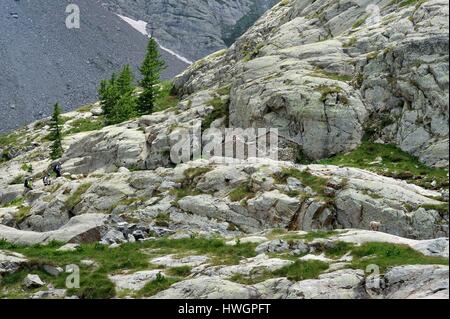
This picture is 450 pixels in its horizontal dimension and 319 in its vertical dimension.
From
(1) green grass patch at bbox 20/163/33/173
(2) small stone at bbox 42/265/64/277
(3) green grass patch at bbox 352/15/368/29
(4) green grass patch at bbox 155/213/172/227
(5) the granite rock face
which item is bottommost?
(2) small stone at bbox 42/265/64/277

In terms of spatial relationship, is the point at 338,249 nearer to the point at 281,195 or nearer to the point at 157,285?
the point at 157,285

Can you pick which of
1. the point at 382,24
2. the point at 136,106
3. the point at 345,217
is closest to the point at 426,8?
the point at 382,24

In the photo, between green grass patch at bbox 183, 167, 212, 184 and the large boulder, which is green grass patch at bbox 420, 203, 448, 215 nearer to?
green grass patch at bbox 183, 167, 212, 184

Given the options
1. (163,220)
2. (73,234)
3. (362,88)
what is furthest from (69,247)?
(362,88)

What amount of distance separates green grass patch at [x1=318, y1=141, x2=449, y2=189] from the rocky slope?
7.2 inches

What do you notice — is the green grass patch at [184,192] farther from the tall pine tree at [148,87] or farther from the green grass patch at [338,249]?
the tall pine tree at [148,87]

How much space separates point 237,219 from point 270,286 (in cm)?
1603

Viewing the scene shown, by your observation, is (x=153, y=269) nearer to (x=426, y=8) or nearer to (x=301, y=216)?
(x=301, y=216)

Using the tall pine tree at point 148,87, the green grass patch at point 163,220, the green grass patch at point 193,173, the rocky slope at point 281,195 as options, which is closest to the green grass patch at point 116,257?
the rocky slope at point 281,195

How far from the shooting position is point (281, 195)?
44062mm

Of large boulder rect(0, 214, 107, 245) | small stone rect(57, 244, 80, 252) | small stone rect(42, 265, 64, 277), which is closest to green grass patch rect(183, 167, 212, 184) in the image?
large boulder rect(0, 214, 107, 245)

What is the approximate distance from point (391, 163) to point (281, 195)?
1131cm

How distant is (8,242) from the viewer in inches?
1697

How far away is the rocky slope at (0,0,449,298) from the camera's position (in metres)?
29.5
